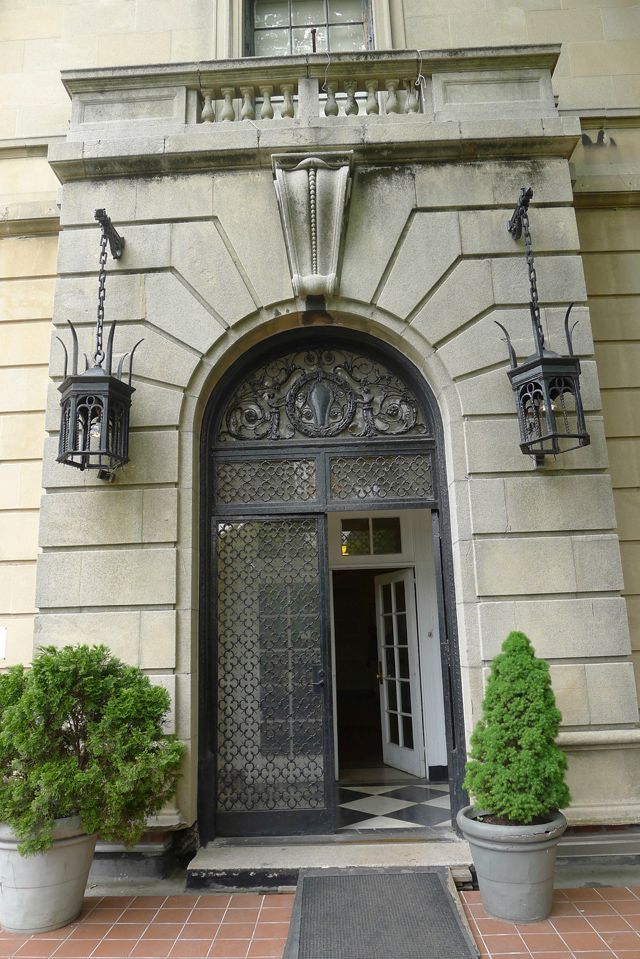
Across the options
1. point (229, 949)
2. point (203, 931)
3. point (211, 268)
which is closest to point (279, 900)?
point (203, 931)

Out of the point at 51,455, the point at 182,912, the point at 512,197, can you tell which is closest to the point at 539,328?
the point at 512,197

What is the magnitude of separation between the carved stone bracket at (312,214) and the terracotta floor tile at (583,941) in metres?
5.31

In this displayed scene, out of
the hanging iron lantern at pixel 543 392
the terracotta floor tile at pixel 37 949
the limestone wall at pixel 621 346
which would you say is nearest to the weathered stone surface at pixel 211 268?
the hanging iron lantern at pixel 543 392

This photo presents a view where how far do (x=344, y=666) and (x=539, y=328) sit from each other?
11966mm

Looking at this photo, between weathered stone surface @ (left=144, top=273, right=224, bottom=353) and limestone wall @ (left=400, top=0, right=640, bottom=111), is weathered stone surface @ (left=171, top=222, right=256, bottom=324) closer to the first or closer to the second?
weathered stone surface @ (left=144, top=273, right=224, bottom=353)

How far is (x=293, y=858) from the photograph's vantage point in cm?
514

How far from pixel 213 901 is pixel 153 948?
752 mm

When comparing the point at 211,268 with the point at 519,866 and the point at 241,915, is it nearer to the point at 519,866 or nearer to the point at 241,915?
the point at 241,915

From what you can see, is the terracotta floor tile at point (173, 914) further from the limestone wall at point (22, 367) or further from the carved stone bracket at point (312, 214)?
the carved stone bracket at point (312, 214)

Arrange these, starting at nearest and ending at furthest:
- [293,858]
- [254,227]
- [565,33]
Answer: [293,858] < [254,227] < [565,33]

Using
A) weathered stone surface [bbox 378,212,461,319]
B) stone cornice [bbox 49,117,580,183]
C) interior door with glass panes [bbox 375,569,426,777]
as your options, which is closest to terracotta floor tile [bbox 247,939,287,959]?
interior door with glass panes [bbox 375,569,426,777]

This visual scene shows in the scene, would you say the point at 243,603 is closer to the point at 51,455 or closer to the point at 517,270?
the point at 51,455

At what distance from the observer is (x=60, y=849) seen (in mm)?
4344

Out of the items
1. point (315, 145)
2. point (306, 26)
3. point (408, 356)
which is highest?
point (306, 26)
